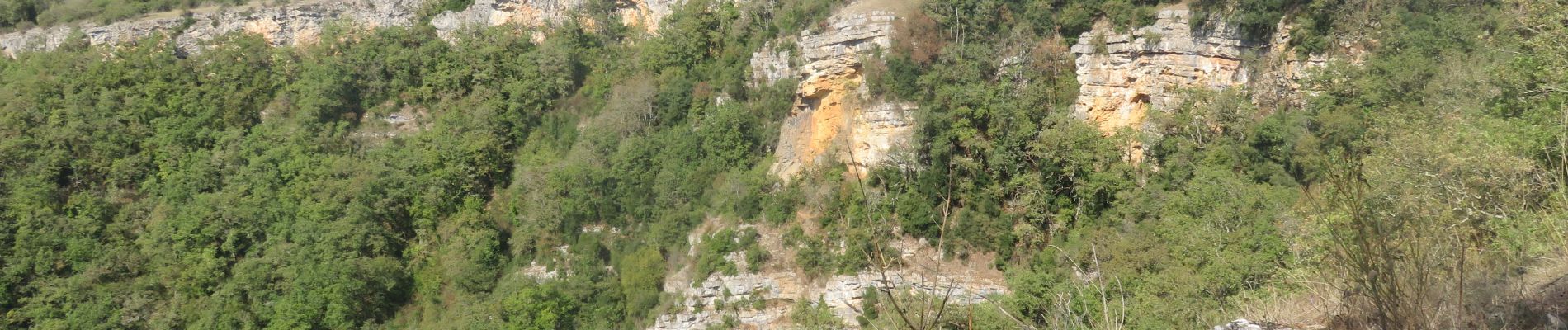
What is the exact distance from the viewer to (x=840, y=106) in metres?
28.2

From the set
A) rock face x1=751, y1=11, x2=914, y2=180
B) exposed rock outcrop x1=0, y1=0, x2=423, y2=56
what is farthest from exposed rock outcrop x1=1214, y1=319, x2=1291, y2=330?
exposed rock outcrop x1=0, y1=0, x2=423, y2=56

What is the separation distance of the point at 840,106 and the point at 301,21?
83.4 ft

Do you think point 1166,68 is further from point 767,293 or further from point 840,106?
point 767,293

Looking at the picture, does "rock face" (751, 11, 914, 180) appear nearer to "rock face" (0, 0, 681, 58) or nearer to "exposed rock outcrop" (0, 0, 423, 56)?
"rock face" (0, 0, 681, 58)

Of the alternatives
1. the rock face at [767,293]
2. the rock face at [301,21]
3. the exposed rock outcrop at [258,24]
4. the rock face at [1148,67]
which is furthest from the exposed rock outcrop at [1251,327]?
the exposed rock outcrop at [258,24]

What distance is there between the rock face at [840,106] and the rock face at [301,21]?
12.3 metres

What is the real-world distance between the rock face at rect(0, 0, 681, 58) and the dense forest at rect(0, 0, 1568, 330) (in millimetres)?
1160

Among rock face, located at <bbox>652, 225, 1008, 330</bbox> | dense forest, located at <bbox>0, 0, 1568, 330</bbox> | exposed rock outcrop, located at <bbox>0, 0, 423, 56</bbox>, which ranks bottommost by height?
rock face, located at <bbox>652, 225, 1008, 330</bbox>

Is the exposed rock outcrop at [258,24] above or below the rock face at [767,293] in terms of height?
above

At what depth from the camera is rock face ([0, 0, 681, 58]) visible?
39.7 meters

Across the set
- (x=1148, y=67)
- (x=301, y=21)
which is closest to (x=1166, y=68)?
(x=1148, y=67)

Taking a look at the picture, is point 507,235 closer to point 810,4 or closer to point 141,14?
point 810,4

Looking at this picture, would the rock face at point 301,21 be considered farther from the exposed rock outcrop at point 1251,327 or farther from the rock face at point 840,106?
the exposed rock outcrop at point 1251,327

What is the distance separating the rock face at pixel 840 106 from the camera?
27.0 m
